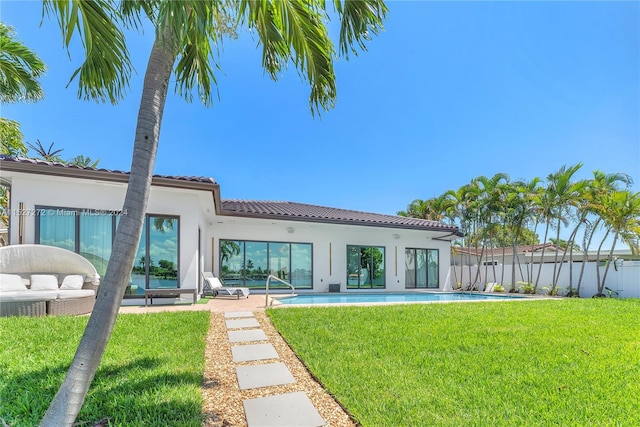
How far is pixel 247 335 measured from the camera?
21.3 feet

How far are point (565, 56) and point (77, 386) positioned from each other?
15826mm

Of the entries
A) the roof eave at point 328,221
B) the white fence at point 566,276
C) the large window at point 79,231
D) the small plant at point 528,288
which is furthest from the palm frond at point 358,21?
the small plant at point 528,288

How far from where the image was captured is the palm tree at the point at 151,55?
7.91 feet

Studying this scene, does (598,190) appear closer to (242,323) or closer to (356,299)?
(356,299)

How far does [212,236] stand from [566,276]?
18.9 metres

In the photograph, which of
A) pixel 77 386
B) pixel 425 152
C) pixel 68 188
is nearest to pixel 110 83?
pixel 77 386

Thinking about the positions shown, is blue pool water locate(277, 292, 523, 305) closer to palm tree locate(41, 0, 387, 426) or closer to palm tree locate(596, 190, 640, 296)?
palm tree locate(596, 190, 640, 296)

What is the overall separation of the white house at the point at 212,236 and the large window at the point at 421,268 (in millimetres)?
63

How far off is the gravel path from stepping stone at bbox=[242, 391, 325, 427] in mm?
71

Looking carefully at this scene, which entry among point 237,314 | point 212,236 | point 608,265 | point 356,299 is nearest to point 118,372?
point 237,314

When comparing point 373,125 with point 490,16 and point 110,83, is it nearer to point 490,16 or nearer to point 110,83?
point 490,16

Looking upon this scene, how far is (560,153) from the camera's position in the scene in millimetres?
20594

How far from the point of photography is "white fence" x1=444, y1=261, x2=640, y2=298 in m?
15.5

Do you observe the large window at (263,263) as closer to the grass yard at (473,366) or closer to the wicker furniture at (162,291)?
the wicker furniture at (162,291)
